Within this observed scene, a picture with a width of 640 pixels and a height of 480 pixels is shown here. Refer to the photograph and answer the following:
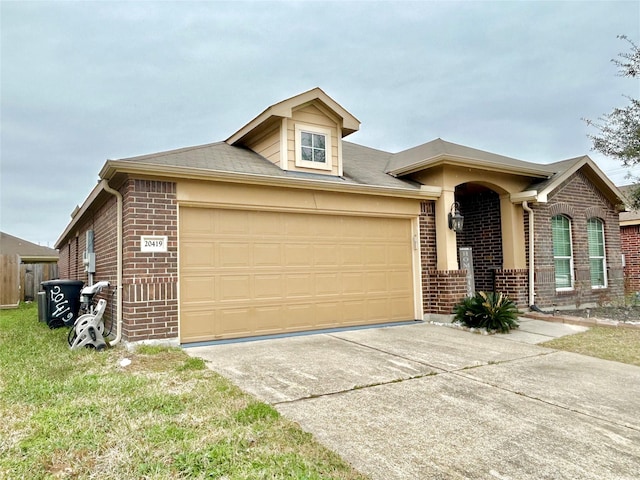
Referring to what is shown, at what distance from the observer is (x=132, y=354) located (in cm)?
588

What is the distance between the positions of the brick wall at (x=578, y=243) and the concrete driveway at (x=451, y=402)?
12.4 ft

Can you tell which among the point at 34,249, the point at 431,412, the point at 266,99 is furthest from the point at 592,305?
the point at 34,249

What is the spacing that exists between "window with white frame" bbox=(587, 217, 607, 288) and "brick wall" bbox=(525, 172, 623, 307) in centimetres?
14

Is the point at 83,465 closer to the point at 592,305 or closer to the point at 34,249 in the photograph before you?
the point at 592,305

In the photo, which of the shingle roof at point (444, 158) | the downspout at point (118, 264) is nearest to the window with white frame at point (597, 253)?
the shingle roof at point (444, 158)

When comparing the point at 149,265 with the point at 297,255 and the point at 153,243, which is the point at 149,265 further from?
the point at 297,255

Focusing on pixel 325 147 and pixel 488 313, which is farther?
pixel 325 147

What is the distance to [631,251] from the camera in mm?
15469

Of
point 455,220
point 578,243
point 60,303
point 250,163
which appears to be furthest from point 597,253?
point 60,303

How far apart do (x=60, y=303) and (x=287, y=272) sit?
5.21 meters

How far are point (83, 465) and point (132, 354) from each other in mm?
3338

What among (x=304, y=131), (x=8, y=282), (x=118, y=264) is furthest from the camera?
(x=8, y=282)

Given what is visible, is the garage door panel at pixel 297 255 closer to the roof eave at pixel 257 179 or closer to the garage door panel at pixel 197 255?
the roof eave at pixel 257 179

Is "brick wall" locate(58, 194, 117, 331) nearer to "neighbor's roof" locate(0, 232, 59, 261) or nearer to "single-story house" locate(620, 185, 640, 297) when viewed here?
"single-story house" locate(620, 185, 640, 297)
